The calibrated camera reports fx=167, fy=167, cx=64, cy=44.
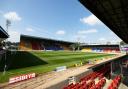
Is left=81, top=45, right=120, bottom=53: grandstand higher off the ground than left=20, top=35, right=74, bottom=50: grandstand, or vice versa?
left=20, top=35, right=74, bottom=50: grandstand

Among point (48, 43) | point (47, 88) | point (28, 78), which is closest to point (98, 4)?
point (47, 88)

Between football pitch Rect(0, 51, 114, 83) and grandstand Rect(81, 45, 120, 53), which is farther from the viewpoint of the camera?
grandstand Rect(81, 45, 120, 53)

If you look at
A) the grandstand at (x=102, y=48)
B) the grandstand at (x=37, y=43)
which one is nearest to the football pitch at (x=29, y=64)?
the grandstand at (x=37, y=43)

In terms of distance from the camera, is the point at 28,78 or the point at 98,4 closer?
the point at 98,4

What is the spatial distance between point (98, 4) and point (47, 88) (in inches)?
448

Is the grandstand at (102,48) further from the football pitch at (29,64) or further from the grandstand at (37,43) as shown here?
the football pitch at (29,64)

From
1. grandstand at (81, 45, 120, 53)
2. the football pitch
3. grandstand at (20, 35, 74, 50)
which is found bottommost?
the football pitch

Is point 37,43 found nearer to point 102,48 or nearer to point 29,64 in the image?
point 102,48

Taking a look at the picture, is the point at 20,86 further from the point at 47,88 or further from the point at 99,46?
the point at 99,46

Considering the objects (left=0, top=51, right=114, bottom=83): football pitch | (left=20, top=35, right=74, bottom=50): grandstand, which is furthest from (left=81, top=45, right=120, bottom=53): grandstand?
(left=0, top=51, right=114, bottom=83): football pitch

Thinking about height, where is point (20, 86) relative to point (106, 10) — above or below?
below

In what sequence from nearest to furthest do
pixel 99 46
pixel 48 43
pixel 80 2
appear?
1. pixel 80 2
2. pixel 48 43
3. pixel 99 46

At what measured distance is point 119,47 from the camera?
12106cm

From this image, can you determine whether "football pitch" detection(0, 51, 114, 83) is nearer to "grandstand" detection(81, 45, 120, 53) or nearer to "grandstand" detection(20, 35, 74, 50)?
"grandstand" detection(20, 35, 74, 50)
